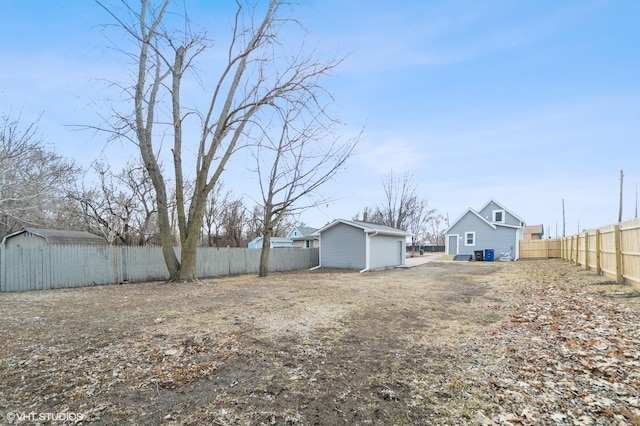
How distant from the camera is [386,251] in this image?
59.7 feet

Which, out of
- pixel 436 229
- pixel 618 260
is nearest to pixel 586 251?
pixel 618 260

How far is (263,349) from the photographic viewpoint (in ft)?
12.6

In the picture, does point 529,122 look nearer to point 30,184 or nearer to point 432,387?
point 432,387

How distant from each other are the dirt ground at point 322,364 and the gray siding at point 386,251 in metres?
10.5

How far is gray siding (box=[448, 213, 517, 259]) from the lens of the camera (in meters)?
23.2

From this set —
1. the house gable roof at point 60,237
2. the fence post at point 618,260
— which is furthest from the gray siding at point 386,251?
the house gable roof at point 60,237

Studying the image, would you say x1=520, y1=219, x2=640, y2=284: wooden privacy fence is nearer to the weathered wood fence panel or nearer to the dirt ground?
the dirt ground

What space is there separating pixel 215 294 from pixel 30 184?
9.94 metres

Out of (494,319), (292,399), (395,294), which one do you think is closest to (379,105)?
(395,294)

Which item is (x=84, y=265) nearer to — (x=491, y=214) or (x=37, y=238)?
(x=37, y=238)

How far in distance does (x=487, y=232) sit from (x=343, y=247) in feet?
45.3

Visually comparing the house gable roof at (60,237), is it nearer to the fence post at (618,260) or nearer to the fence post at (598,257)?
the fence post at (618,260)

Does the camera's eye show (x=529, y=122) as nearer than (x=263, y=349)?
No

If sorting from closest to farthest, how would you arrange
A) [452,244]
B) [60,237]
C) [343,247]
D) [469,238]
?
[60,237]
[343,247]
[469,238]
[452,244]
